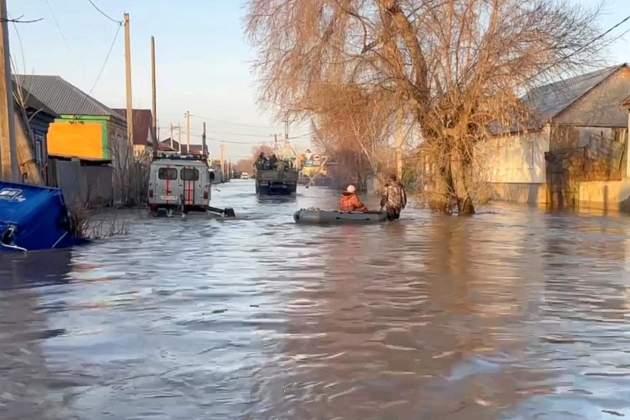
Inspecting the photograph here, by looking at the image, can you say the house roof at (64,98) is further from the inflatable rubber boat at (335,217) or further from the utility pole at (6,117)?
the utility pole at (6,117)

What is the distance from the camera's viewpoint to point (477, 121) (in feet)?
82.0

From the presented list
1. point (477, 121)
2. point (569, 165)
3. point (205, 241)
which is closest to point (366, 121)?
point (477, 121)

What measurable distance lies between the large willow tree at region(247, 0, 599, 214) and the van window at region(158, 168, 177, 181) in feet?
15.4

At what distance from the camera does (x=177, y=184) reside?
25312 millimetres

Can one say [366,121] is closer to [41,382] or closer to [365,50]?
[365,50]

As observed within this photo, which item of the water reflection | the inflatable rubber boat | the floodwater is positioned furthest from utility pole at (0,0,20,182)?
the inflatable rubber boat

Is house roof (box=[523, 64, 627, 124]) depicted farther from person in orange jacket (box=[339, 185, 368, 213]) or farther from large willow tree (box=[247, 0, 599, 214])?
person in orange jacket (box=[339, 185, 368, 213])

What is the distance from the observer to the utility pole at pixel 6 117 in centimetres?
1485

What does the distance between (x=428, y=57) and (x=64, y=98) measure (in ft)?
121

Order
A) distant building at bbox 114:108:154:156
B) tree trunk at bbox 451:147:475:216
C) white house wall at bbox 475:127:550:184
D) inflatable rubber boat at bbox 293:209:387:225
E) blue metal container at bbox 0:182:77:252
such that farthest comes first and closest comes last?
distant building at bbox 114:108:154:156 → white house wall at bbox 475:127:550:184 → tree trunk at bbox 451:147:475:216 → inflatable rubber boat at bbox 293:209:387:225 → blue metal container at bbox 0:182:77:252

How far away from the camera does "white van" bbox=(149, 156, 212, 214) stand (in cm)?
2519

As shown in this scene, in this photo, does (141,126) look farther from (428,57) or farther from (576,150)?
(428,57)

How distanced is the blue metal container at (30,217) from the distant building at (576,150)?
25.2 m

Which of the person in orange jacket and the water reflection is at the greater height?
the person in orange jacket
